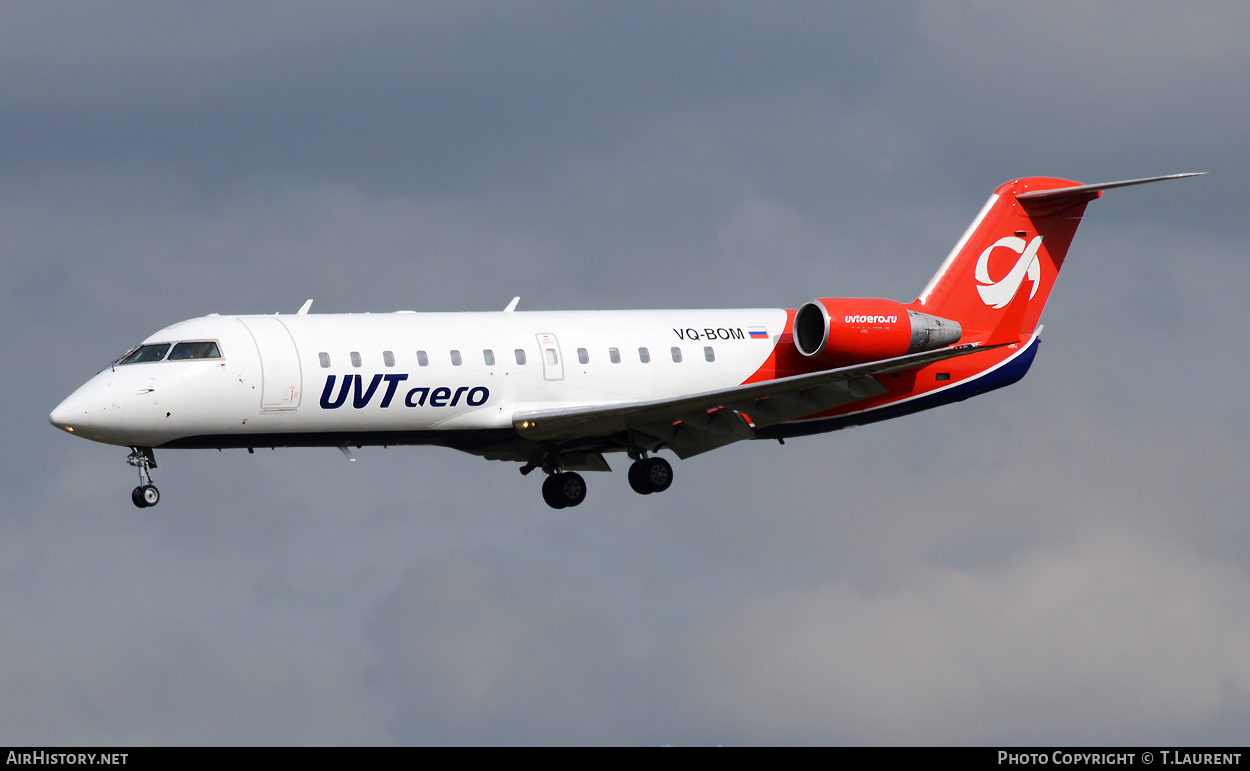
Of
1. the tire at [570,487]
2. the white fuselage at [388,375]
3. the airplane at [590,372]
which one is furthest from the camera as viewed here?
the tire at [570,487]

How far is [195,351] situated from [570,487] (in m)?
9.62

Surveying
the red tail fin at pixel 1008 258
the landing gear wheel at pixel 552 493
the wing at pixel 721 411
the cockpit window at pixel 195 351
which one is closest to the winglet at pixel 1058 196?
the red tail fin at pixel 1008 258

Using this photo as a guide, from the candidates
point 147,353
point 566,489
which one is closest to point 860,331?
point 566,489

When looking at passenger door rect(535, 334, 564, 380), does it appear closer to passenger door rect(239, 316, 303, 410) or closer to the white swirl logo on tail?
passenger door rect(239, 316, 303, 410)

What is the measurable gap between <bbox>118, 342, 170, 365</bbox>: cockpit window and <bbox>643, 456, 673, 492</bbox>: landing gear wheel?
10.7 m

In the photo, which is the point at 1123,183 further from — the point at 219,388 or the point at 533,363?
the point at 219,388

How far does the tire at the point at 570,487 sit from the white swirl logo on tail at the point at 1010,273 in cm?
1066

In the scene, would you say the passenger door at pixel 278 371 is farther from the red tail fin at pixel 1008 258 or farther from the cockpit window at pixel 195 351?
the red tail fin at pixel 1008 258

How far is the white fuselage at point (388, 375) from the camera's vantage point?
37.5 metres

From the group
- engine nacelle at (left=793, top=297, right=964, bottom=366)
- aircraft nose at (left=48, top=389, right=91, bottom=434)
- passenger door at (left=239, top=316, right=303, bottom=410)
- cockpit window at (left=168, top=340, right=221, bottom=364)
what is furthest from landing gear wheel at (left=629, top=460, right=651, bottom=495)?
aircraft nose at (left=48, top=389, right=91, bottom=434)

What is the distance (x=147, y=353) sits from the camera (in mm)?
38031

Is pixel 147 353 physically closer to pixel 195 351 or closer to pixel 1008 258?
pixel 195 351

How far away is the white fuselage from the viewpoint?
37.5 m
